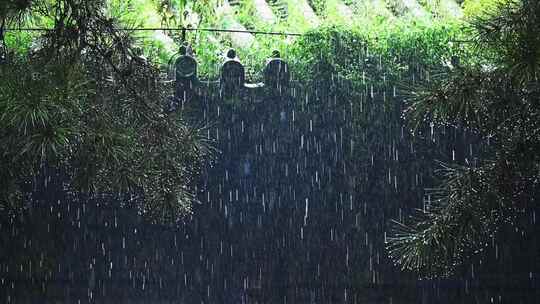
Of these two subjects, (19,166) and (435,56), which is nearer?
(19,166)

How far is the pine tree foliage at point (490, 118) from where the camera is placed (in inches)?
72.7

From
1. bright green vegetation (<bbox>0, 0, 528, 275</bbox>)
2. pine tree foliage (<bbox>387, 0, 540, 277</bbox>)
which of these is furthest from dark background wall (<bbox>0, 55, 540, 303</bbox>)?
pine tree foliage (<bbox>387, 0, 540, 277</bbox>)

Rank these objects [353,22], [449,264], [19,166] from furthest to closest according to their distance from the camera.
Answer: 1. [353,22]
2. [19,166]
3. [449,264]

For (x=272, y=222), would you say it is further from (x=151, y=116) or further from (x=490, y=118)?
(x=490, y=118)

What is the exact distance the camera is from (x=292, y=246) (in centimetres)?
566

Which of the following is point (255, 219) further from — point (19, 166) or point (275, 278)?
point (19, 166)

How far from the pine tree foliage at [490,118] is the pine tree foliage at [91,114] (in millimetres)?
740

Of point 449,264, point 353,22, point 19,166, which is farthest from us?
point 353,22

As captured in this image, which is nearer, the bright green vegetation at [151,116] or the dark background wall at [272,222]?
the bright green vegetation at [151,116]

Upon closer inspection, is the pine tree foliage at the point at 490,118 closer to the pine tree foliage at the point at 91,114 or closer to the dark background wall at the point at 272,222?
the pine tree foliage at the point at 91,114

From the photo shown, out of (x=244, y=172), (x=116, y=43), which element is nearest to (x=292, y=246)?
(x=244, y=172)

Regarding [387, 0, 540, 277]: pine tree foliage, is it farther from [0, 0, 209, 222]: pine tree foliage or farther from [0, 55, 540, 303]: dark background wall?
[0, 55, 540, 303]: dark background wall

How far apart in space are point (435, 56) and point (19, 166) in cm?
402

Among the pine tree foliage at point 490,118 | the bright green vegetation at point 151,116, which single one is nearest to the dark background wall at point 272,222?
the bright green vegetation at point 151,116
